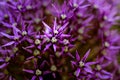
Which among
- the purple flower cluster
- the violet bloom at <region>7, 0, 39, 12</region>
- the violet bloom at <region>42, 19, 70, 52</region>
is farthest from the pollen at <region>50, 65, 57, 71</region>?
the violet bloom at <region>7, 0, 39, 12</region>

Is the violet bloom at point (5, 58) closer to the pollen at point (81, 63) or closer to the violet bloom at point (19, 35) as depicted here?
the violet bloom at point (19, 35)

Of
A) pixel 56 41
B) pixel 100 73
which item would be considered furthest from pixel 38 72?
pixel 100 73

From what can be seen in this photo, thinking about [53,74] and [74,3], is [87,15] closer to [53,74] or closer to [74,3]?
[74,3]

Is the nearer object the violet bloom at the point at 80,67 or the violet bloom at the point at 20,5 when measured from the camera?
the violet bloom at the point at 80,67

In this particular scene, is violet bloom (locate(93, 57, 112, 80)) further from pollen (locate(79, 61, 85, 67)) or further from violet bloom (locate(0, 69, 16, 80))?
violet bloom (locate(0, 69, 16, 80))

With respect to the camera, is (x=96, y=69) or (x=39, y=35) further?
(x=96, y=69)

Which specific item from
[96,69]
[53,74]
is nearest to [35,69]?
[53,74]

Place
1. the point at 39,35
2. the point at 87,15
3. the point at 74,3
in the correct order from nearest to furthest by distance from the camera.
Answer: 1. the point at 39,35
2. the point at 74,3
3. the point at 87,15

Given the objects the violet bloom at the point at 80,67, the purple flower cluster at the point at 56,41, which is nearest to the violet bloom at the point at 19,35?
the purple flower cluster at the point at 56,41
